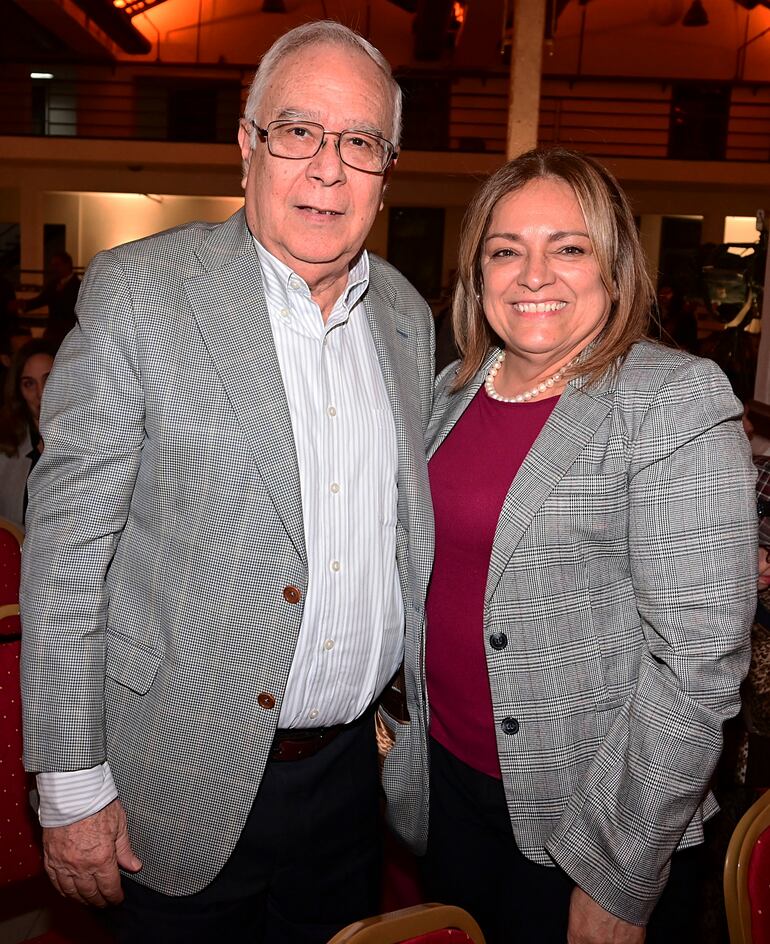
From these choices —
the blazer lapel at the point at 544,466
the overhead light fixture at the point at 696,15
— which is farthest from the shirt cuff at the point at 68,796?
the overhead light fixture at the point at 696,15

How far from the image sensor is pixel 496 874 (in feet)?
6.03

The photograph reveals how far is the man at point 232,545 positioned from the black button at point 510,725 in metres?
0.25

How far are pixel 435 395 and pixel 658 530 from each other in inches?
28.4

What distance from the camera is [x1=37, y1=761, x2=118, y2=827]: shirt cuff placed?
154 centimetres

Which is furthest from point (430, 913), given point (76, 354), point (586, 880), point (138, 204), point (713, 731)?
point (138, 204)

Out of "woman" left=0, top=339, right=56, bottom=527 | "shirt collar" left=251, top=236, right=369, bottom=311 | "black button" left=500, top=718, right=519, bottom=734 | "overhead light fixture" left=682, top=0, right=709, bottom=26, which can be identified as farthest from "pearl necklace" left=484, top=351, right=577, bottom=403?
"overhead light fixture" left=682, top=0, right=709, bottom=26

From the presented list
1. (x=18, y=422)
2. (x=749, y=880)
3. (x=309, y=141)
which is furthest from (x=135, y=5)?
(x=749, y=880)

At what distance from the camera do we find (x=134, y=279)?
1.58m

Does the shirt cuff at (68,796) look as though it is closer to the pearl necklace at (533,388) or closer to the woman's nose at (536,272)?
the pearl necklace at (533,388)

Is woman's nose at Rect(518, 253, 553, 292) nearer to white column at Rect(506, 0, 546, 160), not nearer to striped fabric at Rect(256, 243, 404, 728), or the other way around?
striped fabric at Rect(256, 243, 404, 728)

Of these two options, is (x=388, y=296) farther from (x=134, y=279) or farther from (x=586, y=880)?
(x=586, y=880)

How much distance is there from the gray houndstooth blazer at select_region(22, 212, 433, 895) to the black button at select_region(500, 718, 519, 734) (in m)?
0.41

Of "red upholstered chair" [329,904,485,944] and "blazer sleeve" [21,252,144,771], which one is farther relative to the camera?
"blazer sleeve" [21,252,144,771]

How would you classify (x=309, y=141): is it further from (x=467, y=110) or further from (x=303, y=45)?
(x=467, y=110)
